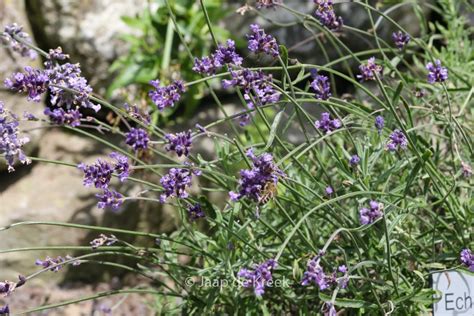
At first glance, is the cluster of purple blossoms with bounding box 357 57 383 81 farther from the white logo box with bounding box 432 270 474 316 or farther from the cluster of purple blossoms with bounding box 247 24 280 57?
the white logo box with bounding box 432 270 474 316

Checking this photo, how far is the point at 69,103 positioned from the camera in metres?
1.23

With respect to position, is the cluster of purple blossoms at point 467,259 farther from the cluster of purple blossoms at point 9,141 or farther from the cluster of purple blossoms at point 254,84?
the cluster of purple blossoms at point 9,141

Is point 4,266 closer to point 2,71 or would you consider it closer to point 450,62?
point 2,71

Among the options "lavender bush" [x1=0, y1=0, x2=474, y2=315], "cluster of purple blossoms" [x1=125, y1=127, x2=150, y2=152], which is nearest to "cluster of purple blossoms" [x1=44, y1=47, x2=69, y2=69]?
"lavender bush" [x1=0, y1=0, x2=474, y2=315]

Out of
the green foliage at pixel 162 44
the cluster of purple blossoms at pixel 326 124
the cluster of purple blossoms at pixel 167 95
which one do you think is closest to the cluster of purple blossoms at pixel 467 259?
the cluster of purple blossoms at pixel 326 124

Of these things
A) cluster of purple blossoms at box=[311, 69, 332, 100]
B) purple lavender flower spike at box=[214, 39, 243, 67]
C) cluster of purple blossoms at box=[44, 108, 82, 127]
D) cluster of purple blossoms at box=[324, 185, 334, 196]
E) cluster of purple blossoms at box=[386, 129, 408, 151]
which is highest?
cluster of purple blossoms at box=[311, 69, 332, 100]

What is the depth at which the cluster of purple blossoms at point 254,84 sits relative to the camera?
122 centimetres

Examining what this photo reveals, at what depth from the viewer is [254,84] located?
1.26 m

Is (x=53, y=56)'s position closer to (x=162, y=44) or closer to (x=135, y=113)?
(x=135, y=113)

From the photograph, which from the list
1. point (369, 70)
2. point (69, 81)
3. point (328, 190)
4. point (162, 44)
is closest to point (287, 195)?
point (328, 190)

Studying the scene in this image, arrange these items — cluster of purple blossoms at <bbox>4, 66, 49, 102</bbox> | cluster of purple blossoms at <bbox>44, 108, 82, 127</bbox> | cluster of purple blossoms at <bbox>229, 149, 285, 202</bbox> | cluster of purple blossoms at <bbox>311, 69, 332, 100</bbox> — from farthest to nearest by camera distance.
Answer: cluster of purple blossoms at <bbox>311, 69, 332, 100</bbox>
cluster of purple blossoms at <bbox>44, 108, 82, 127</bbox>
cluster of purple blossoms at <bbox>4, 66, 49, 102</bbox>
cluster of purple blossoms at <bbox>229, 149, 285, 202</bbox>

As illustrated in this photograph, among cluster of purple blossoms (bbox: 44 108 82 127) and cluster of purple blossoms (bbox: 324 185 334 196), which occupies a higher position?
cluster of purple blossoms (bbox: 44 108 82 127)

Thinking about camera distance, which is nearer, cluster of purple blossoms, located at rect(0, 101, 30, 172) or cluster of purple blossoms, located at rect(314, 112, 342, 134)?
cluster of purple blossoms, located at rect(0, 101, 30, 172)

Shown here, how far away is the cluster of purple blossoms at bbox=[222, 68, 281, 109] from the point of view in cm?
122
